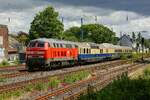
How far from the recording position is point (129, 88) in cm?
1958

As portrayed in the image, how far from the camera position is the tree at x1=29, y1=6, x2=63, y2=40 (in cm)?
7225

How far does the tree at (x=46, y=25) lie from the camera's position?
7225 centimetres

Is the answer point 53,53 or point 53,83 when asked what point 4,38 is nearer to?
point 53,53

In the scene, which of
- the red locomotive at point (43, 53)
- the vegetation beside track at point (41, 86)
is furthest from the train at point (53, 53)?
the vegetation beside track at point (41, 86)

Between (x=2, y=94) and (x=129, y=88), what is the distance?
658cm

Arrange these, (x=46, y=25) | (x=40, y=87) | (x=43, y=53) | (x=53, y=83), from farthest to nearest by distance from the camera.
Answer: (x=46, y=25) < (x=43, y=53) < (x=53, y=83) < (x=40, y=87)

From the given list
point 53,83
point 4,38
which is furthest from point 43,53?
point 4,38

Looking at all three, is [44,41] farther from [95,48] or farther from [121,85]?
[95,48]

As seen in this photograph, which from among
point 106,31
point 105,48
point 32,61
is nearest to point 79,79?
point 32,61

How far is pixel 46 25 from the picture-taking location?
239 ft

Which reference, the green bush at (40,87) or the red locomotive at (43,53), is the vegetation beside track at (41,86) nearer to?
the green bush at (40,87)

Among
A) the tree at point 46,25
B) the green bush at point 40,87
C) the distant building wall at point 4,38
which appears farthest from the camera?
the tree at point 46,25

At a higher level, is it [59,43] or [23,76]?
[59,43]

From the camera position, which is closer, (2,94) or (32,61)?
(2,94)
